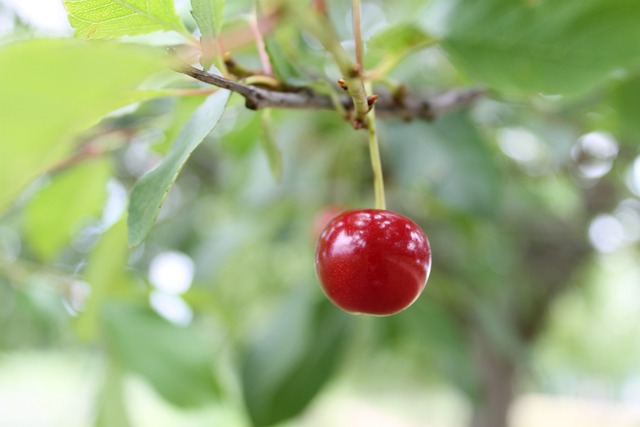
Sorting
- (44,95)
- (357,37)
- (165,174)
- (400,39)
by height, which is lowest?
(44,95)

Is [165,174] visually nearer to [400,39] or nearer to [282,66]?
[282,66]

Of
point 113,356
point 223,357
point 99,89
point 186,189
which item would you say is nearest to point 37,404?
point 186,189

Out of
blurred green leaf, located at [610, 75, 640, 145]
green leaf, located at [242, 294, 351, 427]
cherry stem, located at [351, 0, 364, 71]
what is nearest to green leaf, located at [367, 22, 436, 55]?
cherry stem, located at [351, 0, 364, 71]

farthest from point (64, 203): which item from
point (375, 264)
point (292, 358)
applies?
point (375, 264)

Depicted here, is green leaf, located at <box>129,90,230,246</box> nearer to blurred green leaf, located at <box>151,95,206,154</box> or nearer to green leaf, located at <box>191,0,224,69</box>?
green leaf, located at <box>191,0,224,69</box>

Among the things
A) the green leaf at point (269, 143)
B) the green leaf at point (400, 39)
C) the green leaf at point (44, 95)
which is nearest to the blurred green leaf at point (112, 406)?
the green leaf at point (269, 143)

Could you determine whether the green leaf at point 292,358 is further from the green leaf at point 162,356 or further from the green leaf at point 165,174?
the green leaf at point 165,174

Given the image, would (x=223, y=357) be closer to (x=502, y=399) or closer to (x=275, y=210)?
(x=275, y=210)

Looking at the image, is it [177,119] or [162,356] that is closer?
[177,119]
